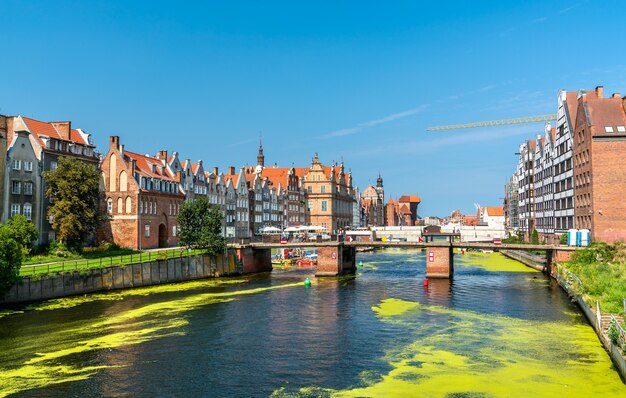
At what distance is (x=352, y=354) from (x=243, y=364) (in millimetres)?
8626

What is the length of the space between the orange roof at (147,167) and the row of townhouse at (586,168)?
80.1 metres

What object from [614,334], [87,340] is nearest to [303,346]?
[87,340]

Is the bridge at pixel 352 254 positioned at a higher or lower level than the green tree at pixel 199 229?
lower

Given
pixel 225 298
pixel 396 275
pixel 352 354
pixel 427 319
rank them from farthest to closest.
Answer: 1. pixel 396 275
2. pixel 225 298
3. pixel 427 319
4. pixel 352 354

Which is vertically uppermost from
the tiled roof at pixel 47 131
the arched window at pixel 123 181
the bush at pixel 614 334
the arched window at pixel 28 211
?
the tiled roof at pixel 47 131

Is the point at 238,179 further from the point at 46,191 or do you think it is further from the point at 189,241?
the point at 46,191

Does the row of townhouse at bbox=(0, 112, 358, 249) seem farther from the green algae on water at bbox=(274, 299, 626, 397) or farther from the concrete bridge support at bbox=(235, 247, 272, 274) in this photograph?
the green algae on water at bbox=(274, 299, 626, 397)

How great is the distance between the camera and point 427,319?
188ft

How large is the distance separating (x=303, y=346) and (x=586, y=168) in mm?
72525

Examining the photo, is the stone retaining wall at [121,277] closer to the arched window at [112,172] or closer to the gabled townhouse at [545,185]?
the arched window at [112,172]

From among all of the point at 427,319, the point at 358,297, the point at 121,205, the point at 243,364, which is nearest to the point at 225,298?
the point at 358,297

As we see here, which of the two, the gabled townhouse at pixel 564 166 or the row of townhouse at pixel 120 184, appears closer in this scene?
the row of townhouse at pixel 120 184

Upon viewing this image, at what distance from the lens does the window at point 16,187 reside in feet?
267

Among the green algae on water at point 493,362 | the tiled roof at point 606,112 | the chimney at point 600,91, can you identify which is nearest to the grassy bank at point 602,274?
the green algae on water at point 493,362
